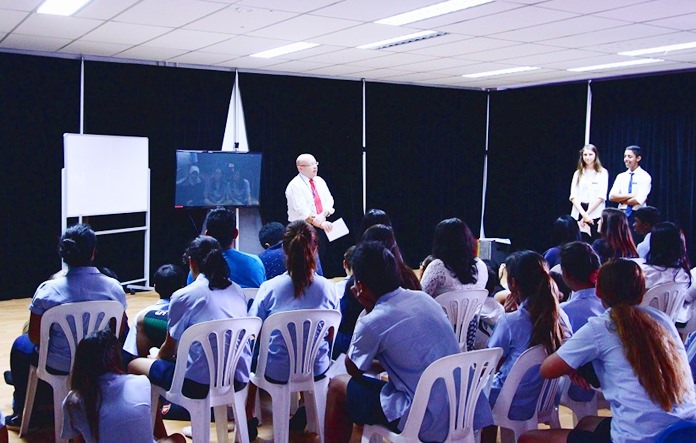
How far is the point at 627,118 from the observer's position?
9.40 meters

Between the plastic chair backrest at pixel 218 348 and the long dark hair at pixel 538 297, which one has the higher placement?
the long dark hair at pixel 538 297

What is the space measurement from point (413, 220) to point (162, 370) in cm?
740

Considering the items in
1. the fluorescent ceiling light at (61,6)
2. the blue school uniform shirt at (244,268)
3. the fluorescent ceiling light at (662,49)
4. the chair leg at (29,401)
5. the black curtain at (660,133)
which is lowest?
the chair leg at (29,401)

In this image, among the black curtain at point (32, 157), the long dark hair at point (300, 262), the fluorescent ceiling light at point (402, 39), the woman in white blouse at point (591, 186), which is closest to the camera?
the long dark hair at point (300, 262)

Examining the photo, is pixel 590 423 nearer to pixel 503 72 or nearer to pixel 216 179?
pixel 216 179

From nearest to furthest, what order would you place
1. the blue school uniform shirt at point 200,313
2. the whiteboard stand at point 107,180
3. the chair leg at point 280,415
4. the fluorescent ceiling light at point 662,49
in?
the blue school uniform shirt at point 200,313 → the chair leg at point 280,415 → the fluorescent ceiling light at point 662,49 → the whiteboard stand at point 107,180

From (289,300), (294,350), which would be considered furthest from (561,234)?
(294,350)

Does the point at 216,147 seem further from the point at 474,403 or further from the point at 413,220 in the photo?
the point at 474,403

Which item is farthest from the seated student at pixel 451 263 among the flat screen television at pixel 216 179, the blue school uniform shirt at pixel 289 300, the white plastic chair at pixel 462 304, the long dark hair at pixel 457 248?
the flat screen television at pixel 216 179

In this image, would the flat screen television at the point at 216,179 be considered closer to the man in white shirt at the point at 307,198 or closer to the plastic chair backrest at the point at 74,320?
the man in white shirt at the point at 307,198

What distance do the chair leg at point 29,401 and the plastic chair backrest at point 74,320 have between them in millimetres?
174

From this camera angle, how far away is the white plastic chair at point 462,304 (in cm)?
398

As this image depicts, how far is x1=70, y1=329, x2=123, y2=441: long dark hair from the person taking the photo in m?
2.46

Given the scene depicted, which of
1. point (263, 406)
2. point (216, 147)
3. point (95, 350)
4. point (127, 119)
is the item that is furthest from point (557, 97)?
point (95, 350)
